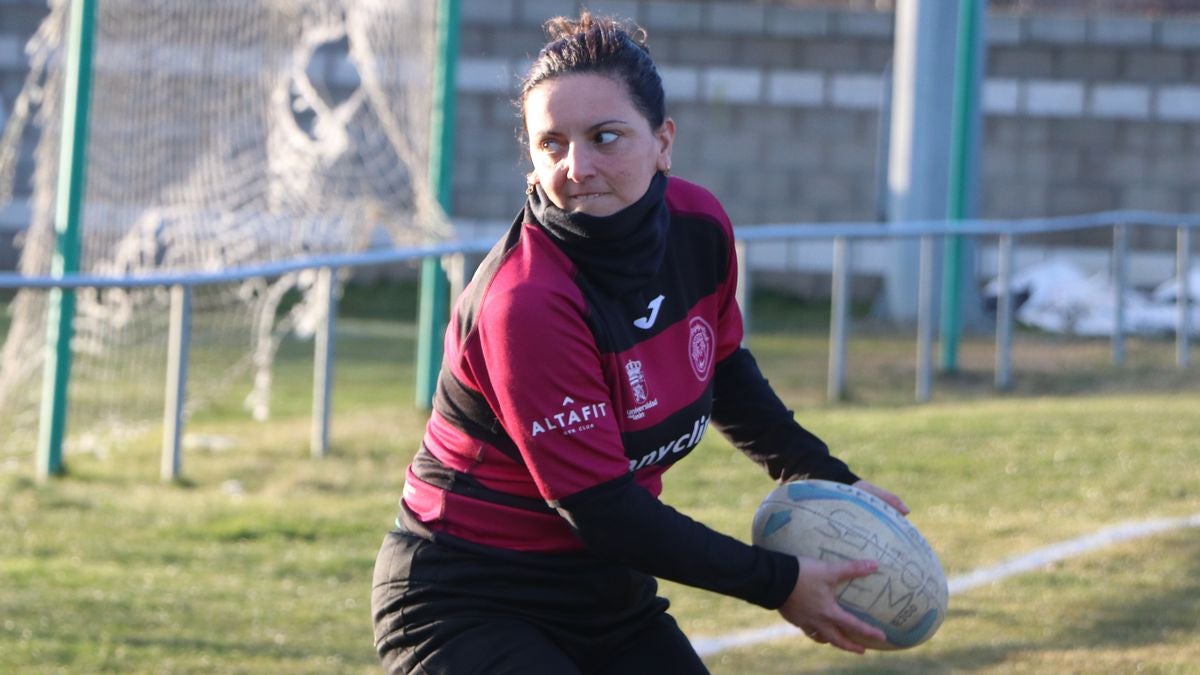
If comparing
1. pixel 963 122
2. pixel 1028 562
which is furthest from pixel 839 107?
pixel 1028 562

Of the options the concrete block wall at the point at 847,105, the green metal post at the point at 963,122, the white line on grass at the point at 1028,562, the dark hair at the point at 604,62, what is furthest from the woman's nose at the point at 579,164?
the concrete block wall at the point at 847,105

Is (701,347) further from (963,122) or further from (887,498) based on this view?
(963,122)

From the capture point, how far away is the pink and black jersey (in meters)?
3.15

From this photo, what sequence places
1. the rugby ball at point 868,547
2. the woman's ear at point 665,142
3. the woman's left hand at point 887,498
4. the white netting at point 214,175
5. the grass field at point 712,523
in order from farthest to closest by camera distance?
the white netting at point 214,175 < the grass field at point 712,523 < the woman's left hand at point 887,498 < the rugby ball at point 868,547 < the woman's ear at point 665,142

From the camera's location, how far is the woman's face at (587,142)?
3.22 metres

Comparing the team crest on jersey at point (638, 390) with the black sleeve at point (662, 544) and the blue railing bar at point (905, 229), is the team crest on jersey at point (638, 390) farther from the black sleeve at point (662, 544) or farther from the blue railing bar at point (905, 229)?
the blue railing bar at point (905, 229)

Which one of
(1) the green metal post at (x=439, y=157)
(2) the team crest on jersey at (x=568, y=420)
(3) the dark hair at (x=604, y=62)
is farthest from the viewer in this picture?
(1) the green metal post at (x=439, y=157)

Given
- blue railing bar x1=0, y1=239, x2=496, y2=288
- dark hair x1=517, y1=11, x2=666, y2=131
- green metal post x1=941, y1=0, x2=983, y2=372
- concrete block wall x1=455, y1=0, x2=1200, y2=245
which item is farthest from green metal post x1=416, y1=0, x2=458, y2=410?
dark hair x1=517, y1=11, x2=666, y2=131

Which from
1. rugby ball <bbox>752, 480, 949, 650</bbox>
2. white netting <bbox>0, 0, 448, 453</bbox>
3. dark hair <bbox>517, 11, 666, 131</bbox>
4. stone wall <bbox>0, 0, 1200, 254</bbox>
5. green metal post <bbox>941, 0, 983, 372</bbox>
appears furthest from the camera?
stone wall <bbox>0, 0, 1200, 254</bbox>

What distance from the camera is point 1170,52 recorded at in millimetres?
16984

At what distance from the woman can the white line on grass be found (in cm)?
254

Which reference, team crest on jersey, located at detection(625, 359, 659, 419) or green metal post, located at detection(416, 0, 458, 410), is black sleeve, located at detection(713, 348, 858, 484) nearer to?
team crest on jersey, located at detection(625, 359, 659, 419)

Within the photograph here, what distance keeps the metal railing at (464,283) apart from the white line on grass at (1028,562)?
3399mm

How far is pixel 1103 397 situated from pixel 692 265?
8.62 meters
